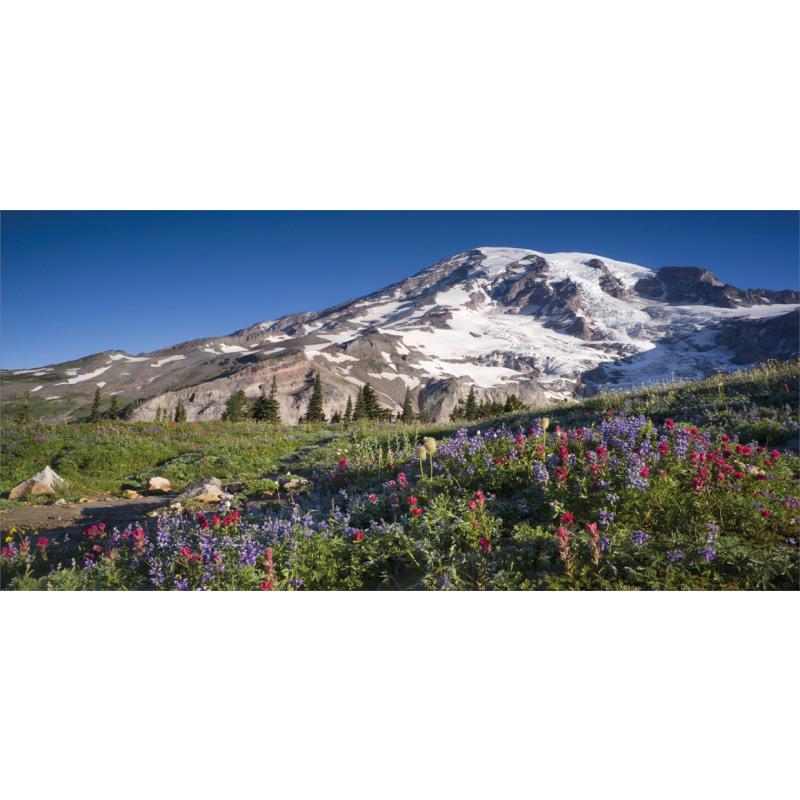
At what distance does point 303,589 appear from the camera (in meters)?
3.23

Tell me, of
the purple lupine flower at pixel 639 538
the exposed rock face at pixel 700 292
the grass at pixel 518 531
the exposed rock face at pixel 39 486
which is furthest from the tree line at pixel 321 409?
the purple lupine flower at pixel 639 538

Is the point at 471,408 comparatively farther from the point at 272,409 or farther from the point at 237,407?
the point at 237,407

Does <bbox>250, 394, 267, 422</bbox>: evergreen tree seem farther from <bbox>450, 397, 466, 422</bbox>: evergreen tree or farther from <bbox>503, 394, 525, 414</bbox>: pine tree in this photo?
<bbox>503, 394, 525, 414</bbox>: pine tree

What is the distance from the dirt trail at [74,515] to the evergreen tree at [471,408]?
8539 millimetres

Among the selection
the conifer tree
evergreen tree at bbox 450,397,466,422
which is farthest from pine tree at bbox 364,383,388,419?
evergreen tree at bbox 450,397,466,422

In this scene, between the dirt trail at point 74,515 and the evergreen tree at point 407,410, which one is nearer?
the dirt trail at point 74,515

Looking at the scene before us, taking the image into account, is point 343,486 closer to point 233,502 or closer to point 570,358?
point 233,502

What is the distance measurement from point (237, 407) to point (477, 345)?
8522mm

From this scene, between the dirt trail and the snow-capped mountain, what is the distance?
3.32 meters

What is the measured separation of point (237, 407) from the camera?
42.3 feet

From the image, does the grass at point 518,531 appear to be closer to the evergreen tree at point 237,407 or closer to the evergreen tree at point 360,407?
the evergreen tree at point 360,407

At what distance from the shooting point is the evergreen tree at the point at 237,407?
41.7ft

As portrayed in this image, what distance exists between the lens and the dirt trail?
483cm

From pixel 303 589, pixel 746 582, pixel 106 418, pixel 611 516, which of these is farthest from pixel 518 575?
pixel 106 418
